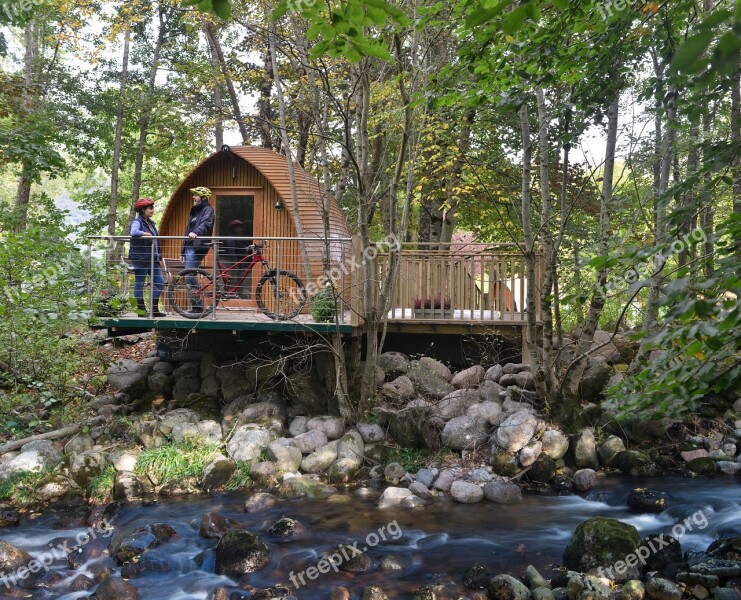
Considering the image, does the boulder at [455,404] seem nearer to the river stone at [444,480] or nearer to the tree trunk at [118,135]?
the river stone at [444,480]

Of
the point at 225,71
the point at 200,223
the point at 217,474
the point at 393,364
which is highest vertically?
the point at 225,71

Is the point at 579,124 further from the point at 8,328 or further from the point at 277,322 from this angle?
the point at 8,328

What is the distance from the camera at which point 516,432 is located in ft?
28.8

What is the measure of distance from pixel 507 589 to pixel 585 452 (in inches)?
155

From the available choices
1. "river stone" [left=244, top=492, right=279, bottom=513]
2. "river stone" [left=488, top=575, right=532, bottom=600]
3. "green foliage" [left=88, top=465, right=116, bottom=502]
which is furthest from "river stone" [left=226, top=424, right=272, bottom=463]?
"river stone" [left=488, top=575, right=532, bottom=600]

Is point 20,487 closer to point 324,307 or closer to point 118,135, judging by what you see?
point 324,307

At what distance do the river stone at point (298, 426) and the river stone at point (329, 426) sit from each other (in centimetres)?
8

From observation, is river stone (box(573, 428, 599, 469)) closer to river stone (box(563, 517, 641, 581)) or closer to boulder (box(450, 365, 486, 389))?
boulder (box(450, 365, 486, 389))

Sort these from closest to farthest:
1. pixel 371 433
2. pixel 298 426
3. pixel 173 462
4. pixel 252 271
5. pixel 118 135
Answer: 1. pixel 173 462
2. pixel 371 433
3. pixel 298 426
4. pixel 252 271
5. pixel 118 135

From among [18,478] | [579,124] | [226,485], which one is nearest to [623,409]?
[579,124]

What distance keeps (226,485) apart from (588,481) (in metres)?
4.95

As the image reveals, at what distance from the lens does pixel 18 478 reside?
820cm

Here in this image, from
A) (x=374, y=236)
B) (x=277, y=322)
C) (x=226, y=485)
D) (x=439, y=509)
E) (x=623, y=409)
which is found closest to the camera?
(x=623, y=409)
